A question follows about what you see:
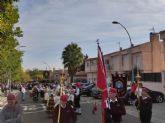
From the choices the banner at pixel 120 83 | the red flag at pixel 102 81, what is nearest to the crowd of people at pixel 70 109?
the red flag at pixel 102 81

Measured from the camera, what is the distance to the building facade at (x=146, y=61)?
47156 mm

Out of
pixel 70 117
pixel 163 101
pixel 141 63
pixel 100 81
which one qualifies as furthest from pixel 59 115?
pixel 141 63

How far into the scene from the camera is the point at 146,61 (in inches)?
2655

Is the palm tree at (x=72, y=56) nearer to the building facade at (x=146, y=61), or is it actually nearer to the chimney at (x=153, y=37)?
the building facade at (x=146, y=61)

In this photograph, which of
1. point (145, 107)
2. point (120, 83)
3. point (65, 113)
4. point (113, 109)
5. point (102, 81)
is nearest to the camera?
point (65, 113)

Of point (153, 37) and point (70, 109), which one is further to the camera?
point (153, 37)

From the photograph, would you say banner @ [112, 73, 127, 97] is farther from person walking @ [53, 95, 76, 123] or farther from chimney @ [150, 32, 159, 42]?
chimney @ [150, 32, 159, 42]

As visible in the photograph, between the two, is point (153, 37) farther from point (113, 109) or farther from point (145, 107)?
point (113, 109)

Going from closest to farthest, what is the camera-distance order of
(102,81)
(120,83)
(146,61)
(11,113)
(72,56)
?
(11,113) < (102,81) < (120,83) < (146,61) < (72,56)

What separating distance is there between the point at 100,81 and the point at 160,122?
1008 centimetres

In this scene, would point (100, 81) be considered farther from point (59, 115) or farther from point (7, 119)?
point (7, 119)

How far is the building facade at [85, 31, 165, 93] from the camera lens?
4716 centimetres

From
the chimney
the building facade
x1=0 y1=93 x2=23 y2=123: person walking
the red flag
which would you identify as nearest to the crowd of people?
x1=0 y1=93 x2=23 y2=123: person walking

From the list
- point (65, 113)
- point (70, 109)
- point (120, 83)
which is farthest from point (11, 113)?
point (120, 83)
